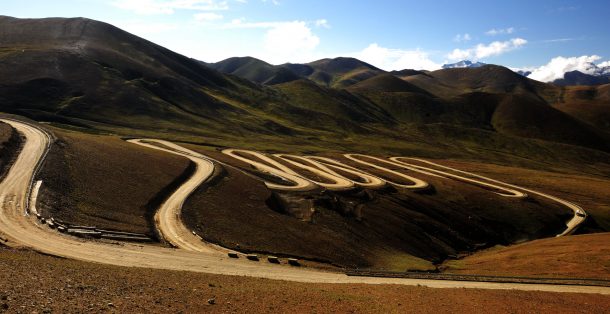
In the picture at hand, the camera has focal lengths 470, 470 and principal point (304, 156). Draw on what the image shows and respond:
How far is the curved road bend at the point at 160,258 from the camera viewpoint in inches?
1521

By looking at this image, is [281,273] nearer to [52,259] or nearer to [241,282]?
[241,282]

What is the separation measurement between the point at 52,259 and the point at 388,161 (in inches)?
5099

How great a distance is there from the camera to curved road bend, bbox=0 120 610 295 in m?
38.6

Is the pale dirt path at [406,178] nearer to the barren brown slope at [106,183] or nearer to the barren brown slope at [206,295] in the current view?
the barren brown slope at [106,183]

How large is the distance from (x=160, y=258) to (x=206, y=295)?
13.2m

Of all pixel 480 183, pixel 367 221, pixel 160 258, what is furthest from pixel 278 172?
pixel 160 258

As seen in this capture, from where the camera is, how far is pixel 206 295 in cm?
2941

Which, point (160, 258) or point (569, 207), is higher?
point (160, 258)

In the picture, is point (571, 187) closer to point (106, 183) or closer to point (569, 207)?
point (569, 207)

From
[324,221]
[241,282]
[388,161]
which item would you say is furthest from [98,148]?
[388,161]

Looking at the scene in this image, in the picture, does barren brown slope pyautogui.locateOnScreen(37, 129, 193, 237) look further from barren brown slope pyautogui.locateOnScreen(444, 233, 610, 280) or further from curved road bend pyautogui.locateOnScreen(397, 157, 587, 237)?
curved road bend pyautogui.locateOnScreen(397, 157, 587, 237)

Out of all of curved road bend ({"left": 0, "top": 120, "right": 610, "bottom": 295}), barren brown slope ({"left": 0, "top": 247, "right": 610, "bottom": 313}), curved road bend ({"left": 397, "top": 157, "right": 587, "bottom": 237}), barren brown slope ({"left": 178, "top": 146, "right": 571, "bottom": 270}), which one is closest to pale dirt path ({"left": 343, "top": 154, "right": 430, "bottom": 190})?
barren brown slope ({"left": 178, "top": 146, "right": 571, "bottom": 270})

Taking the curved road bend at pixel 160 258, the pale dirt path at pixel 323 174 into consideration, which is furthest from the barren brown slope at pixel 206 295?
the pale dirt path at pixel 323 174

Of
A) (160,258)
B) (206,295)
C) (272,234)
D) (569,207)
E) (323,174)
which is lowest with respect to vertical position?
(569,207)
